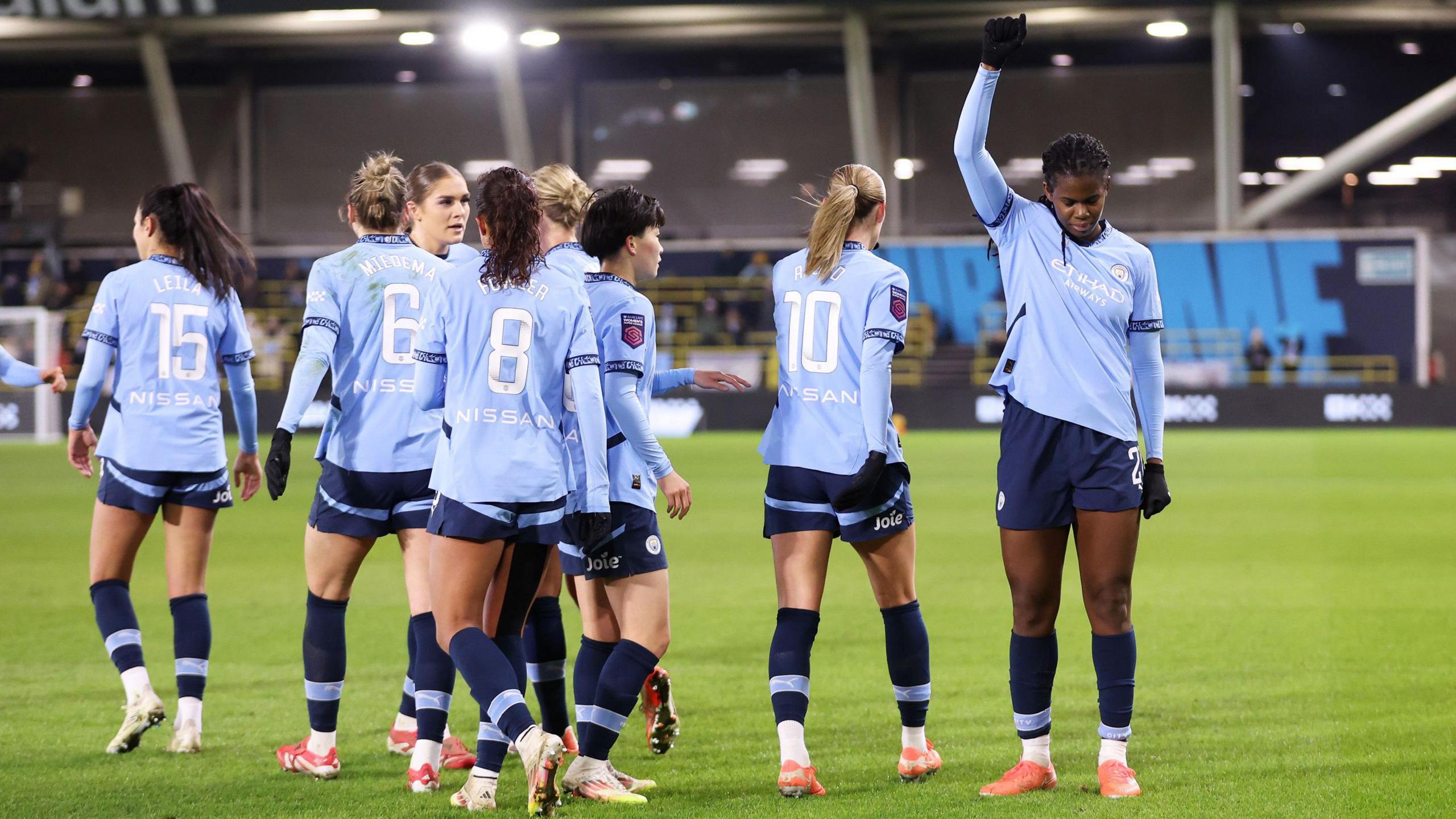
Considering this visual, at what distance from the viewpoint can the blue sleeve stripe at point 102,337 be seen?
5.38m

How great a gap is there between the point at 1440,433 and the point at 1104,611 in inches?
982

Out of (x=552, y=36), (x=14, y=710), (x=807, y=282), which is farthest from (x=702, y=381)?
(x=552, y=36)

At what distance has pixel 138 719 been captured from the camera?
5.29m

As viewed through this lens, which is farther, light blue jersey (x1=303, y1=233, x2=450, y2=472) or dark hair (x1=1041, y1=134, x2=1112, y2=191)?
light blue jersey (x1=303, y1=233, x2=450, y2=472)

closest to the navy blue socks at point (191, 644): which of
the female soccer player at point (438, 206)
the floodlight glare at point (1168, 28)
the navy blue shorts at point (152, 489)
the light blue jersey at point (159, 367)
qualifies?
the navy blue shorts at point (152, 489)

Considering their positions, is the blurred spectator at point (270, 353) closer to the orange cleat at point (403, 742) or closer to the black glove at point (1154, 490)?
A: the orange cleat at point (403, 742)

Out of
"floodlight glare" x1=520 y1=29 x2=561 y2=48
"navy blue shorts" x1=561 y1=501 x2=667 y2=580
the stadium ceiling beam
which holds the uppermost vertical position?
"floodlight glare" x1=520 y1=29 x2=561 y2=48

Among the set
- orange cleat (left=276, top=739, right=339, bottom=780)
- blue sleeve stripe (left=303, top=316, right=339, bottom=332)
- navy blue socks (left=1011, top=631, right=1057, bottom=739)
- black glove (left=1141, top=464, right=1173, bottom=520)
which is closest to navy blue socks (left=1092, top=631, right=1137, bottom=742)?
navy blue socks (left=1011, top=631, right=1057, bottom=739)

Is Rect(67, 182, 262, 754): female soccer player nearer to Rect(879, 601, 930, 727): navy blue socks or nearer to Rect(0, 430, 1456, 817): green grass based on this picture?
Rect(0, 430, 1456, 817): green grass

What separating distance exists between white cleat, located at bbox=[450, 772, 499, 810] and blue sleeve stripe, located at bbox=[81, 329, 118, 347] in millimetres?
2279

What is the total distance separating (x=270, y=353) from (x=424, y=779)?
28697mm

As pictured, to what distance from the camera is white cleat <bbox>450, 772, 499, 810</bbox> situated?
14.4 feet

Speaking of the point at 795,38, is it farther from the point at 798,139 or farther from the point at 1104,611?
the point at 1104,611

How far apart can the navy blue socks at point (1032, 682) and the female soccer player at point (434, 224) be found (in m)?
1.98
